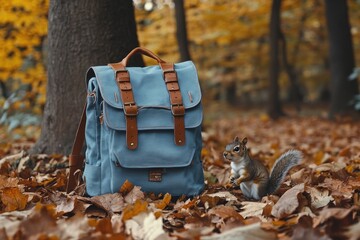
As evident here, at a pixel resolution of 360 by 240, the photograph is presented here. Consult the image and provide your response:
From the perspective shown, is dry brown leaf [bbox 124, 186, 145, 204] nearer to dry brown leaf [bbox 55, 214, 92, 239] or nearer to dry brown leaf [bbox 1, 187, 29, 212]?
dry brown leaf [bbox 1, 187, 29, 212]

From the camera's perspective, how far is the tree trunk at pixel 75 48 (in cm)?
393

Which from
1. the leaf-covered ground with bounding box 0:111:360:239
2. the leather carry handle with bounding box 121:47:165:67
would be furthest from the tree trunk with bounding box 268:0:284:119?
the leather carry handle with bounding box 121:47:165:67

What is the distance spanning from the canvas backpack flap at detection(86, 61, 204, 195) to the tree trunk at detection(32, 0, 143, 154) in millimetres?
Result: 1105

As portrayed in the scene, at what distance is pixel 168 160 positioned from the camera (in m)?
2.74

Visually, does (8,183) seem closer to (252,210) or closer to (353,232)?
(252,210)

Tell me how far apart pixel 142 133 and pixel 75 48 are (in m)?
1.53

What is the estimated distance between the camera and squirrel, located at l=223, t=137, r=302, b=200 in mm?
2738

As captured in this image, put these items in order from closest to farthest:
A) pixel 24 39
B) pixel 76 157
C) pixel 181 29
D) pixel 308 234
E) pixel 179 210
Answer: pixel 308 234
pixel 179 210
pixel 76 157
pixel 181 29
pixel 24 39

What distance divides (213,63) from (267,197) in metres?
16.6

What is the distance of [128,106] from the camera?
2.73 metres

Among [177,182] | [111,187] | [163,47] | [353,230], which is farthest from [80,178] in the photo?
[163,47]

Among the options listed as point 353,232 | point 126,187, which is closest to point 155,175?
point 126,187

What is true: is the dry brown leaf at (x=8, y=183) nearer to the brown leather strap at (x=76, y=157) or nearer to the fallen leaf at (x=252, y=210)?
the brown leather strap at (x=76, y=157)

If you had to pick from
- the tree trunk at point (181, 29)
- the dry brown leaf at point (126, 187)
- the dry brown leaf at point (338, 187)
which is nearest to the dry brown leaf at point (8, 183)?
the dry brown leaf at point (126, 187)
